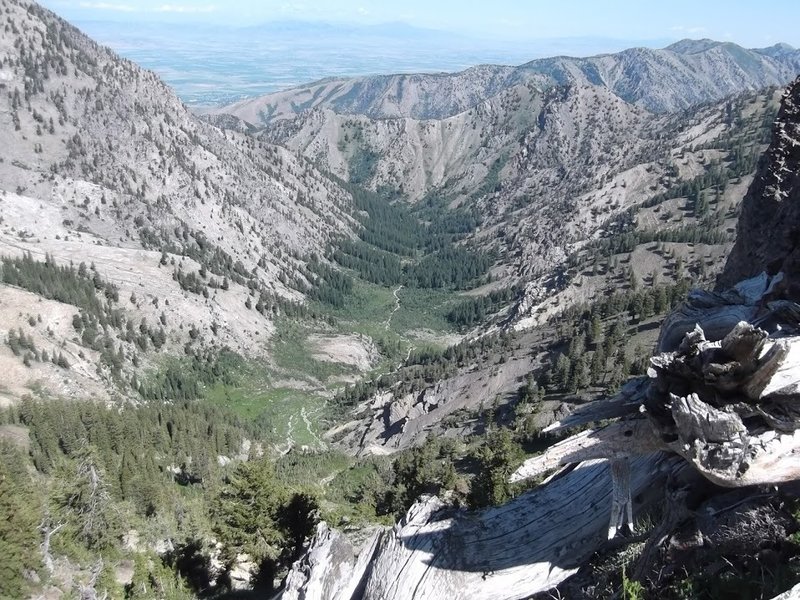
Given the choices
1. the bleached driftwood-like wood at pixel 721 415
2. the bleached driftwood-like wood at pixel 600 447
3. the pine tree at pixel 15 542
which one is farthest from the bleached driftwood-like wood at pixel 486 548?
the pine tree at pixel 15 542

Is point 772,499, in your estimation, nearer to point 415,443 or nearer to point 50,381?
point 415,443

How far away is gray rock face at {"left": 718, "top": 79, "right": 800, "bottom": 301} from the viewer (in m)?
15.6

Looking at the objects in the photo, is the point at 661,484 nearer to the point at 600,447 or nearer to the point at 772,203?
the point at 600,447

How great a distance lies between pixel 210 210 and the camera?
652ft

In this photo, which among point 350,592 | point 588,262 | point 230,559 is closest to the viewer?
point 350,592

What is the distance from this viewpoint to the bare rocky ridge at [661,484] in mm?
7176

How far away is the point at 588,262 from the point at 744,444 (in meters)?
162

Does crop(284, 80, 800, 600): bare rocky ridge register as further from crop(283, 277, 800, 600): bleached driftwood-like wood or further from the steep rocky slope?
the steep rocky slope

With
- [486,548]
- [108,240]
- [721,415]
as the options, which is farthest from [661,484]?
[108,240]

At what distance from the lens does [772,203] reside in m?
19.3

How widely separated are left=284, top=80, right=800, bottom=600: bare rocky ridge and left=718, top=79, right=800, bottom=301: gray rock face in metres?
3.93

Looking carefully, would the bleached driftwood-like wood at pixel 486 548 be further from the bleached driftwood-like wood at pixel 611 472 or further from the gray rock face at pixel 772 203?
the gray rock face at pixel 772 203

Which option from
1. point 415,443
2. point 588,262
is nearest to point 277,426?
point 415,443

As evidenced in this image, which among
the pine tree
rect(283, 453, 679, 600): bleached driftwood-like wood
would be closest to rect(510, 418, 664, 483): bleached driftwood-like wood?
rect(283, 453, 679, 600): bleached driftwood-like wood
